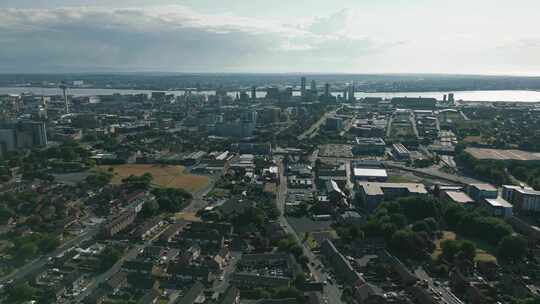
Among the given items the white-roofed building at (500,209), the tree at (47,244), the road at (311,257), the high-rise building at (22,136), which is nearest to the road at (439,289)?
the road at (311,257)

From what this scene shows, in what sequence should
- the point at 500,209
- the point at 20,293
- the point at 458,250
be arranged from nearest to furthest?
the point at 20,293
the point at 458,250
the point at 500,209

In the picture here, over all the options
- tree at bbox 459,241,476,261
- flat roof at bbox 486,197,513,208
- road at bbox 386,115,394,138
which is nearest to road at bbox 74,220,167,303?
tree at bbox 459,241,476,261

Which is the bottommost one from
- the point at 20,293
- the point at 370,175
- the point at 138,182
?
the point at 20,293

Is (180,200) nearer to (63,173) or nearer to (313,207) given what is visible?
(313,207)

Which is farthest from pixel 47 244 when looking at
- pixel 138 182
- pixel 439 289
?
pixel 439 289

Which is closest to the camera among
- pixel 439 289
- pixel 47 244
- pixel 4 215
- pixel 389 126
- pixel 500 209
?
pixel 439 289

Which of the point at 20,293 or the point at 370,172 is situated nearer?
the point at 20,293

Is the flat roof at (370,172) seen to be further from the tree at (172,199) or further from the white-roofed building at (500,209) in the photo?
the tree at (172,199)

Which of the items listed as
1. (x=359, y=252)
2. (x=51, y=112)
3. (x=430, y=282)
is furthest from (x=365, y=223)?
(x=51, y=112)

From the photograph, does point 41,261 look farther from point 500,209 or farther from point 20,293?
point 500,209
